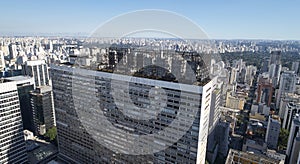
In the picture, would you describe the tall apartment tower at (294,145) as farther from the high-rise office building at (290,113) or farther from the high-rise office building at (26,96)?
the high-rise office building at (26,96)

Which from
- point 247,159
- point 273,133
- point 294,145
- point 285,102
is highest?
point 285,102

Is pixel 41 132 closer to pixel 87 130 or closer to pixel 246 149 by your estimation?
pixel 87 130

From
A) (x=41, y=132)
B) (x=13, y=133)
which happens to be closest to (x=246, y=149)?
(x=13, y=133)

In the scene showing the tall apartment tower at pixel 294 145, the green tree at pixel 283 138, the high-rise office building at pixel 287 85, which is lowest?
the green tree at pixel 283 138

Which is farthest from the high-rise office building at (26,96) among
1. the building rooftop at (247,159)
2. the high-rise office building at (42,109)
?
the building rooftop at (247,159)

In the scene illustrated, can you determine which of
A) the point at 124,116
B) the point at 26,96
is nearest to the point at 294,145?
the point at 124,116

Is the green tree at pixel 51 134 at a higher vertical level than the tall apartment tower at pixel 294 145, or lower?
lower

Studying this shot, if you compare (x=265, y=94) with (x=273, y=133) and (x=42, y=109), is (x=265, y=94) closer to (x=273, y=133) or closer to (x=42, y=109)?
(x=273, y=133)
